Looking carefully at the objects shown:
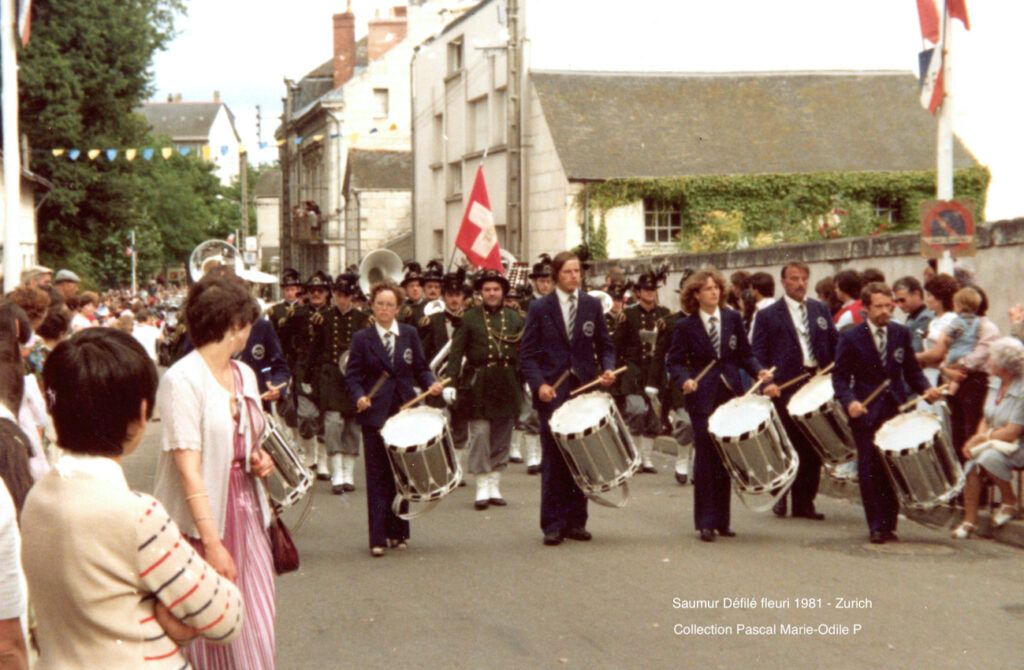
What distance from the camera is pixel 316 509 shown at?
13281mm

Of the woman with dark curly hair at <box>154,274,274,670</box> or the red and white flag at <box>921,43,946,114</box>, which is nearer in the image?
the woman with dark curly hair at <box>154,274,274,670</box>

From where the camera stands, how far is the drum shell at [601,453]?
10539 mm

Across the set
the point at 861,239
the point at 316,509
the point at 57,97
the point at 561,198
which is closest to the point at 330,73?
the point at 57,97

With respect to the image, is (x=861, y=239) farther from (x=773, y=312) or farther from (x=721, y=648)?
(x=721, y=648)

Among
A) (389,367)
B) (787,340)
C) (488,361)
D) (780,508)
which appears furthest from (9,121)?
(780,508)

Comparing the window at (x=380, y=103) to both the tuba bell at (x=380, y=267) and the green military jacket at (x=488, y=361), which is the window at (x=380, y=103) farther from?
the green military jacket at (x=488, y=361)

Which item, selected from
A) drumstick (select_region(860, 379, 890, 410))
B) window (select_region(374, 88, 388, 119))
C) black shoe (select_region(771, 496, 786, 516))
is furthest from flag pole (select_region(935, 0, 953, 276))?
window (select_region(374, 88, 388, 119))

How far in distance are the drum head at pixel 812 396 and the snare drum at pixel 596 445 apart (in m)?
1.47

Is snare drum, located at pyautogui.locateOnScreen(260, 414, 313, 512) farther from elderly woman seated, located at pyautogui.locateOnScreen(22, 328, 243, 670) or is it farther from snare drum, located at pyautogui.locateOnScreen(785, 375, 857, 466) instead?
snare drum, located at pyautogui.locateOnScreen(785, 375, 857, 466)

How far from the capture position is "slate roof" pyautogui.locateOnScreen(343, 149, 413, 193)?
61281 mm

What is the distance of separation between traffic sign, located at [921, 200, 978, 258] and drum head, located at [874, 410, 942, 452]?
157 inches

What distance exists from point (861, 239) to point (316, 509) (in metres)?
9.58

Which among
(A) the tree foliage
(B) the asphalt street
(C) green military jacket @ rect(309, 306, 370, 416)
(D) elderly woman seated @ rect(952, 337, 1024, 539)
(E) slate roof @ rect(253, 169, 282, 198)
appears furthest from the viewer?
(E) slate roof @ rect(253, 169, 282, 198)

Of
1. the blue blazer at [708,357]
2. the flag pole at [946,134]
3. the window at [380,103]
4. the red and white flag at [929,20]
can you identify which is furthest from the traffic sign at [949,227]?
the window at [380,103]
